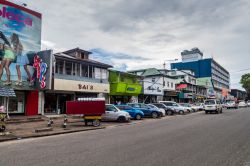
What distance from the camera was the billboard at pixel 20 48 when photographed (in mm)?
21781

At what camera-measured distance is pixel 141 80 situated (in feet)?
143

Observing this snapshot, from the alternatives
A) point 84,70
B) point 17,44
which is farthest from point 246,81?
point 17,44

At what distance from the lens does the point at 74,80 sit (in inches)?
1111

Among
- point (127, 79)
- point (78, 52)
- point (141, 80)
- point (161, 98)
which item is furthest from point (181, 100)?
point (78, 52)

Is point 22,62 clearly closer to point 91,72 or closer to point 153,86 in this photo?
point 91,72

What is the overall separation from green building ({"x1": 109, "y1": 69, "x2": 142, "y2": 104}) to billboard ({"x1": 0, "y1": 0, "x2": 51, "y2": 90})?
13.0 metres

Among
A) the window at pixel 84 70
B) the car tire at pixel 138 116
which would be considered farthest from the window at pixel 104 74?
the car tire at pixel 138 116

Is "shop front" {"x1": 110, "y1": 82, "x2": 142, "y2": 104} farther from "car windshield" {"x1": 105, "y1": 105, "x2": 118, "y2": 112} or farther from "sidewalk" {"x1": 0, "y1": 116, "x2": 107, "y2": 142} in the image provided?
"sidewalk" {"x1": 0, "y1": 116, "x2": 107, "y2": 142}

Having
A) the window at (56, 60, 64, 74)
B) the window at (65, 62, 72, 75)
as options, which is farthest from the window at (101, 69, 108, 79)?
the window at (56, 60, 64, 74)

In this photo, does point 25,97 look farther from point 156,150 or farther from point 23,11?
point 156,150

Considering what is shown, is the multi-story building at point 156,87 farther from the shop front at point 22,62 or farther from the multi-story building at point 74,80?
the shop front at point 22,62

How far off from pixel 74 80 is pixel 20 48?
23.0ft

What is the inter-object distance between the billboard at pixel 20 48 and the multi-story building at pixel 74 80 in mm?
2471

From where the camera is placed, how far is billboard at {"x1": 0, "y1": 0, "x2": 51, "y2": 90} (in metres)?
21.8
